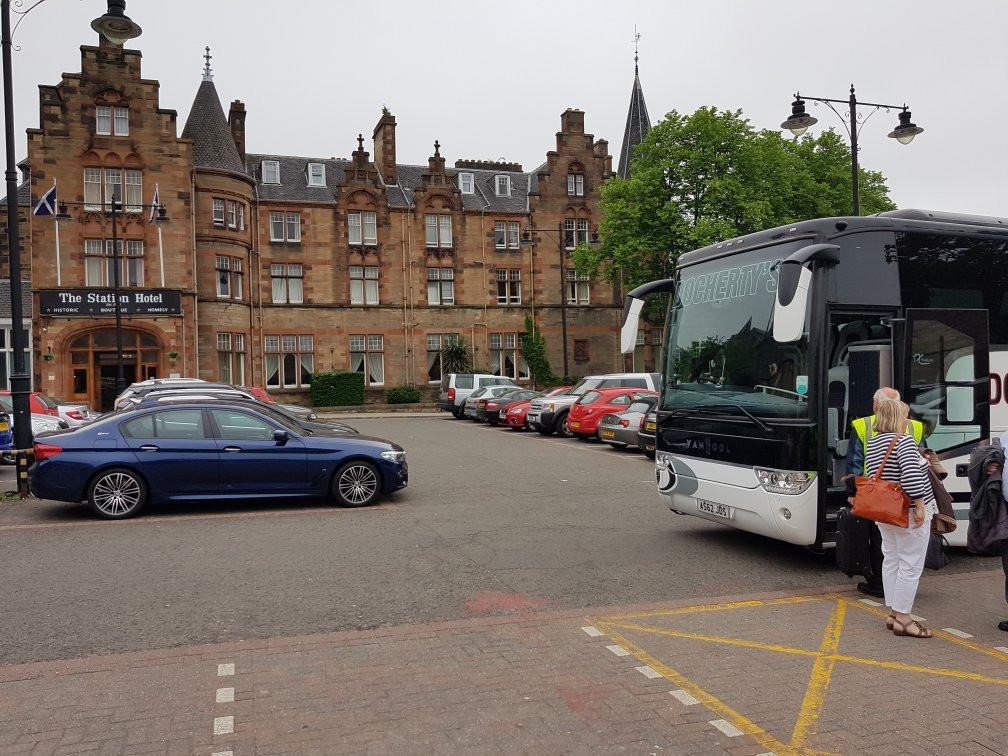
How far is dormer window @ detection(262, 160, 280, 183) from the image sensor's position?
146 feet

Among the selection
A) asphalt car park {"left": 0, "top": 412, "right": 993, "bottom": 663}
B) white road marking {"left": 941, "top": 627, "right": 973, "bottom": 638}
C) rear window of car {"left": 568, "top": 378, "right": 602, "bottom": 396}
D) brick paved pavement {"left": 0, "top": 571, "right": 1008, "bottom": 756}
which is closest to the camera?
brick paved pavement {"left": 0, "top": 571, "right": 1008, "bottom": 756}

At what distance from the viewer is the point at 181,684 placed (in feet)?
16.2

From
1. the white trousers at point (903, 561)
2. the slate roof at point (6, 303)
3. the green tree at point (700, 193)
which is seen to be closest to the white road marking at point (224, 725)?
the white trousers at point (903, 561)

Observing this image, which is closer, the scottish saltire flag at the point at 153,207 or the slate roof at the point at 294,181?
the scottish saltire flag at the point at 153,207

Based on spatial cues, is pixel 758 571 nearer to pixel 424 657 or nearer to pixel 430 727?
pixel 424 657

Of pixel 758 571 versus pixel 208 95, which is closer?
pixel 758 571

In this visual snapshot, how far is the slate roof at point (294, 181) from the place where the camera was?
44.2 meters

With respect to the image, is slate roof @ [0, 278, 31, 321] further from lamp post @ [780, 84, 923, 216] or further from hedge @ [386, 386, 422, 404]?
lamp post @ [780, 84, 923, 216]

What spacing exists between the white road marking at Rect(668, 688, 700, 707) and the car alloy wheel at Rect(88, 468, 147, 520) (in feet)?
27.8

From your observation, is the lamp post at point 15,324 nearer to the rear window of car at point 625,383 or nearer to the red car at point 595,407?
the red car at point 595,407

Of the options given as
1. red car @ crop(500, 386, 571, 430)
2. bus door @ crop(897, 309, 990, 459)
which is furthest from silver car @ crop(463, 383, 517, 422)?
bus door @ crop(897, 309, 990, 459)

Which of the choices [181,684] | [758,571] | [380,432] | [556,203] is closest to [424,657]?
[181,684]

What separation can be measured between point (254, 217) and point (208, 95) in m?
6.41

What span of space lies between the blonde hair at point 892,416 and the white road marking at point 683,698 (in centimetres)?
258
